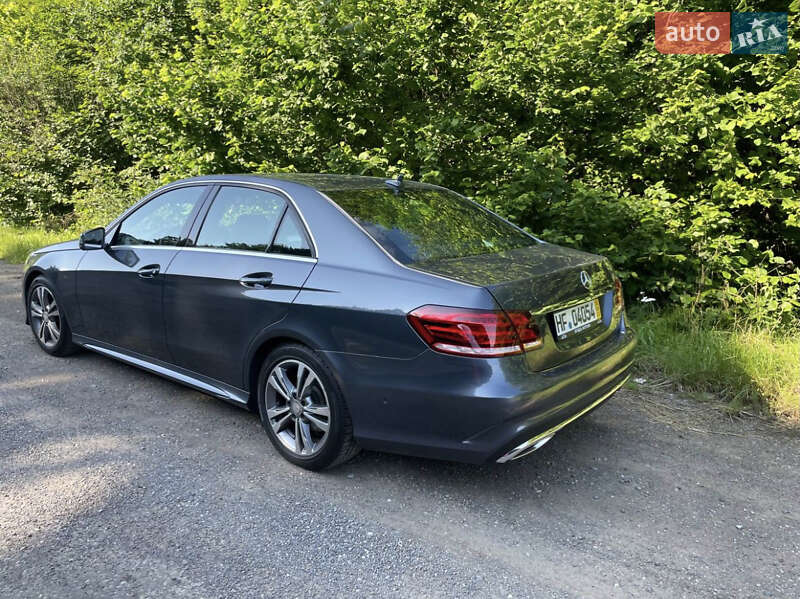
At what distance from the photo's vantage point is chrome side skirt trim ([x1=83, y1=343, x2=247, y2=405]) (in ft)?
12.5

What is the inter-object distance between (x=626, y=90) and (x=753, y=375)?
11.5ft

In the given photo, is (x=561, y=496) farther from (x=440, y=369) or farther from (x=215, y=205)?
(x=215, y=205)

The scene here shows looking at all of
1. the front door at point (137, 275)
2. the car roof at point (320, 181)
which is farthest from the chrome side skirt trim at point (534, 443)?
the front door at point (137, 275)

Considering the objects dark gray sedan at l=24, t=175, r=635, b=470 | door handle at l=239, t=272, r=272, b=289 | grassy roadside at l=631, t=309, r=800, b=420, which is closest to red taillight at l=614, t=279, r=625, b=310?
dark gray sedan at l=24, t=175, r=635, b=470

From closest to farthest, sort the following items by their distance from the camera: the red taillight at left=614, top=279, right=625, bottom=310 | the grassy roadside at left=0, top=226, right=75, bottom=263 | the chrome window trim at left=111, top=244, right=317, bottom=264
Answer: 1. the chrome window trim at left=111, top=244, right=317, bottom=264
2. the red taillight at left=614, top=279, right=625, bottom=310
3. the grassy roadside at left=0, top=226, right=75, bottom=263

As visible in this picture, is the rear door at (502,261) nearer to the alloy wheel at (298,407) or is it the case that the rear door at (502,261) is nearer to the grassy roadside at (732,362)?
the alloy wheel at (298,407)

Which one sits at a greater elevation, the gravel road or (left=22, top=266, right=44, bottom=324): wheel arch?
(left=22, top=266, right=44, bottom=324): wheel arch

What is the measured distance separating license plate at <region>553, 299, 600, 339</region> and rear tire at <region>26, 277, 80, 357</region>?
3969 millimetres

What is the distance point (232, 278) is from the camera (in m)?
3.64

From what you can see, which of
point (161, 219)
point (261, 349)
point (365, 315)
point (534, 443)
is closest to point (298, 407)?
point (261, 349)

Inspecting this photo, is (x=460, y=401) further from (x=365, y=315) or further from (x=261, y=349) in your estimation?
(x=261, y=349)

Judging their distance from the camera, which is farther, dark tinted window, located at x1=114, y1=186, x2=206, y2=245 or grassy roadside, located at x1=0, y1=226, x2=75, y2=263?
grassy roadside, located at x1=0, y1=226, x2=75, y2=263

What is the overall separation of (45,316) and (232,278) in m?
2.61

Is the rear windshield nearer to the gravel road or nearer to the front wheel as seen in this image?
the front wheel
